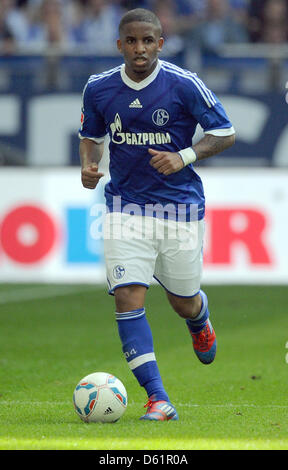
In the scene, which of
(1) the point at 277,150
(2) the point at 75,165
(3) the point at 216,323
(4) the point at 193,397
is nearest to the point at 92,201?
(2) the point at 75,165

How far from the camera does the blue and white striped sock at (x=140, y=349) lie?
575 centimetres

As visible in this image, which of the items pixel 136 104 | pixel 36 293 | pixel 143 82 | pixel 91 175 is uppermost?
pixel 143 82

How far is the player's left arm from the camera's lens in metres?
5.71

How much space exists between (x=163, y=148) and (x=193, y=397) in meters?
1.71

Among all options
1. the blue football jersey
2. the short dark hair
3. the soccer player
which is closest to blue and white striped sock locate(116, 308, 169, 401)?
the soccer player

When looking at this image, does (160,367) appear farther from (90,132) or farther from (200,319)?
(90,132)

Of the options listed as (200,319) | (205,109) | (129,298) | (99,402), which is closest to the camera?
(99,402)

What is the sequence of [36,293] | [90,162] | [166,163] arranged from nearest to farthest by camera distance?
[166,163] → [90,162] → [36,293]

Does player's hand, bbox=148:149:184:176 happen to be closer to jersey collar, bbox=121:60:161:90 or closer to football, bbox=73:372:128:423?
jersey collar, bbox=121:60:161:90

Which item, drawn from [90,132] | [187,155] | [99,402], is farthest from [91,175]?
[99,402]

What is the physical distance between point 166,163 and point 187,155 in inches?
6.2

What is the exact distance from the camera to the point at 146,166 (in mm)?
5984

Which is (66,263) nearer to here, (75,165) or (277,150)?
(75,165)

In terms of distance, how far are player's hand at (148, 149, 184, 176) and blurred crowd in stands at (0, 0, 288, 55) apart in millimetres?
8879
